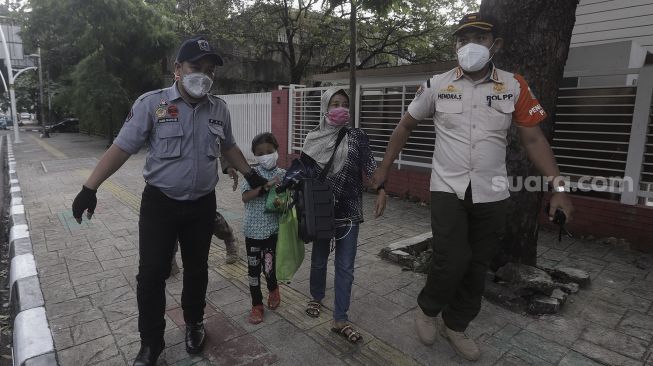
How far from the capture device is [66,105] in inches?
758

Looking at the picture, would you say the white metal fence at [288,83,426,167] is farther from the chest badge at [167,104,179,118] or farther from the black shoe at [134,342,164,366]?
the black shoe at [134,342,164,366]

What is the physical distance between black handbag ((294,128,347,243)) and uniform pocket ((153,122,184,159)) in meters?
0.82

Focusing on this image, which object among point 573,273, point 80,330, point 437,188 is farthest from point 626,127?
point 80,330

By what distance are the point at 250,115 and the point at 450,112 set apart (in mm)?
10131

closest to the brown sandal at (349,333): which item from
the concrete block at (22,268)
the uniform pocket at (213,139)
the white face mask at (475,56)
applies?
the uniform pocket at (213,139)

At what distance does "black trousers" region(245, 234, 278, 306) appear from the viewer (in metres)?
3.12

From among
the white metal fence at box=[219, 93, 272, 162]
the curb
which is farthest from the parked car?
the curb

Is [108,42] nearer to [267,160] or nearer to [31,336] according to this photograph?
[31,336]

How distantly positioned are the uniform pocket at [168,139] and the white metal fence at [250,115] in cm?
868

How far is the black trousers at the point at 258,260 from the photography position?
312cm

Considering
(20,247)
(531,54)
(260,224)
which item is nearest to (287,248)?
(260,224)

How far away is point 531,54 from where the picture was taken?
3.46 meters

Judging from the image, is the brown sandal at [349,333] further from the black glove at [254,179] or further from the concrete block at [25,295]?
the concrete block at [25,295]

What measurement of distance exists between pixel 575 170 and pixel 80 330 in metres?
5.69
